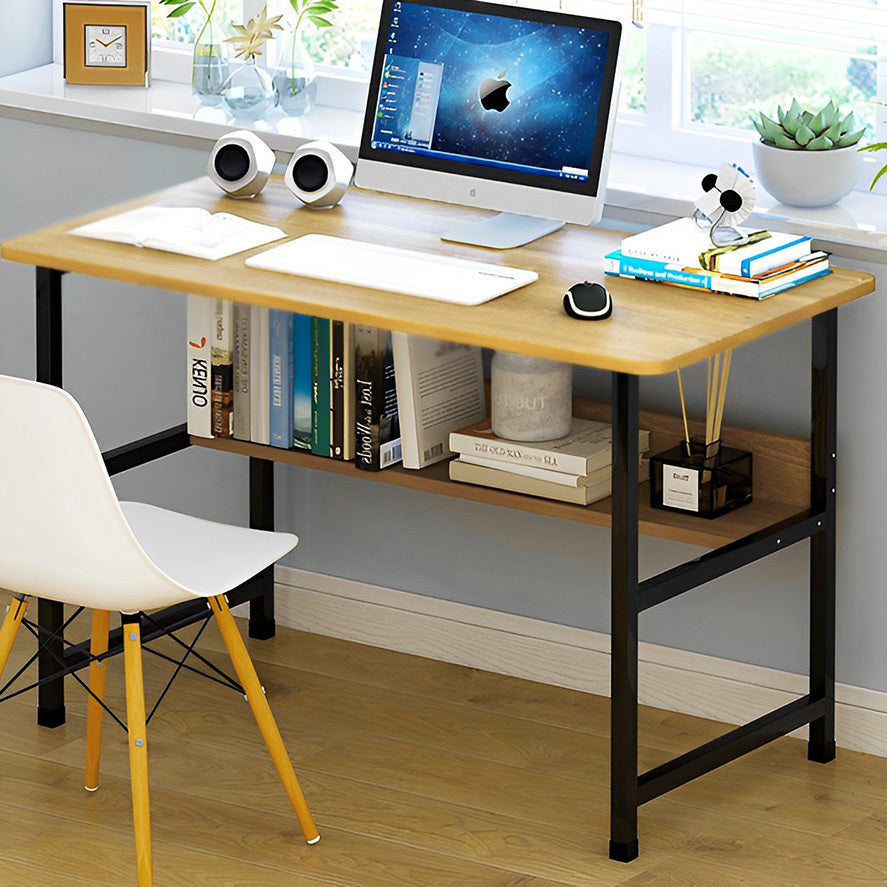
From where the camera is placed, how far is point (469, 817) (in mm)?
2939

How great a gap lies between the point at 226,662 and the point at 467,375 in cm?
74

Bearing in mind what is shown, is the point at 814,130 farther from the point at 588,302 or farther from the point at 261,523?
the point at 261,523

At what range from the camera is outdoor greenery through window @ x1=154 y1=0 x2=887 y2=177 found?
10.2ft

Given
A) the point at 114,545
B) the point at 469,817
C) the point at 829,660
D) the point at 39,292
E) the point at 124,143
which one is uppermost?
the point at 124,143

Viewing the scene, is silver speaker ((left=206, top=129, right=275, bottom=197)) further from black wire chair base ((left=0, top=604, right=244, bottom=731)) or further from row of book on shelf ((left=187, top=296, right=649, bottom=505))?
black wire chair base ((left=0, top=604, right=244, bottom=731))

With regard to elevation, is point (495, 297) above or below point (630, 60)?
below

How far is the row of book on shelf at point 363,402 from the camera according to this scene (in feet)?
9.78

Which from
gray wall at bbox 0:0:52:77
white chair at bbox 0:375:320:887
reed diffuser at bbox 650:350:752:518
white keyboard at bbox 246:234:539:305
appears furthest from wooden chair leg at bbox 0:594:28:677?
gray wall at bbox 0:0:52:77

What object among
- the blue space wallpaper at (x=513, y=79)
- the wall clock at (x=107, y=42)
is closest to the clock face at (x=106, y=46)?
the wall clock at (x=107, y=42)

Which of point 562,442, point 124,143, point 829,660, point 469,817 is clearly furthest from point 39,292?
point 829,660

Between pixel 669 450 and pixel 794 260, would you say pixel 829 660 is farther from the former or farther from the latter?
pixel 794 260

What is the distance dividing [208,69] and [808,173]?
117 centimetres

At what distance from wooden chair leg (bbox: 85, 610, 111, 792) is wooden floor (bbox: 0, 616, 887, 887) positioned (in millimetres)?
40

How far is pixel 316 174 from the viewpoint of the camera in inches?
126
